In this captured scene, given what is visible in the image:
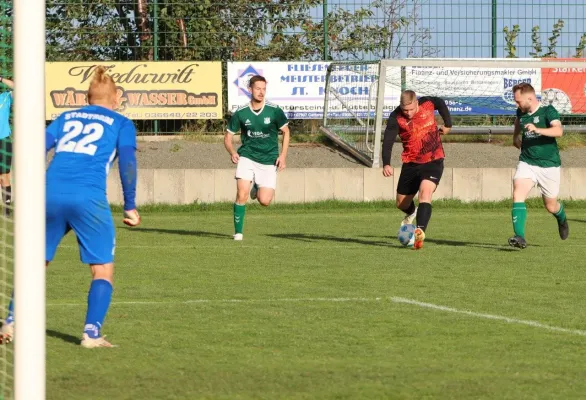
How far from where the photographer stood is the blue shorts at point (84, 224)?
715 cm

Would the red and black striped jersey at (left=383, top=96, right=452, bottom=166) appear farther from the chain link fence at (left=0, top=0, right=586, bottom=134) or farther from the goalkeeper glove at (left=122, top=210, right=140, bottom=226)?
the chain link fence at (left=0, top=0, right=586, bottom=134)

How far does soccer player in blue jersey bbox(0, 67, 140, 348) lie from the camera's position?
7.18 meters

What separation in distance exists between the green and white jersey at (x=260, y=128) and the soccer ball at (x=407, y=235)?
2.35m

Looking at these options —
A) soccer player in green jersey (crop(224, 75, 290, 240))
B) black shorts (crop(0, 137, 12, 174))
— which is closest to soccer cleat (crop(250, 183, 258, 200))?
soccer player in green jersey (crop(224, 75, 290, 240))

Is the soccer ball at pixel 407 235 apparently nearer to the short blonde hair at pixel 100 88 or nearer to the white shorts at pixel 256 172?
the white shorts at pixel 256 172

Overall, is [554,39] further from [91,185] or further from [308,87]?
[91,185]

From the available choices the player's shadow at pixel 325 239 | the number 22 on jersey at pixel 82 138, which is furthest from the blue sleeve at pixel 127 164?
the player's shadow at pixel 325 239

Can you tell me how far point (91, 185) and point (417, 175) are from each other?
7.47m

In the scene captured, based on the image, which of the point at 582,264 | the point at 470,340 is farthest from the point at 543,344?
the point at 582,264

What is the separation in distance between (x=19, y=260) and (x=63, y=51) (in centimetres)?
1939

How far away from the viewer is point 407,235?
45.8 ft

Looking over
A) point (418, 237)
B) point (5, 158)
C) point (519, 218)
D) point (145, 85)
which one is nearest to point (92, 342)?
point (418, 237)

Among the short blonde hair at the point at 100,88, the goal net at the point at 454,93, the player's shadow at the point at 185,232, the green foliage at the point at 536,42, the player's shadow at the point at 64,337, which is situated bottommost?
the player's shadow at the point at 64,337

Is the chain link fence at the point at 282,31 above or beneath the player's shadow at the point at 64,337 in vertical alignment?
above
